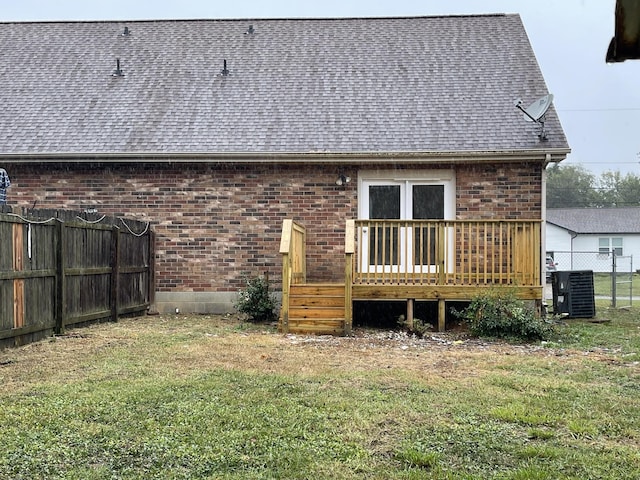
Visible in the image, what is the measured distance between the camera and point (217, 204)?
11.4 meters

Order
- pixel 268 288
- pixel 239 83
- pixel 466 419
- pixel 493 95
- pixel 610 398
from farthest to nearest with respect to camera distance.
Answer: pixel 239 83 < pixel 493 95 < pixel 268 288 < pixel 610 398 < pixel 466 419

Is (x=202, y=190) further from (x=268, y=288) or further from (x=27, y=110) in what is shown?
(x=27, y=110)

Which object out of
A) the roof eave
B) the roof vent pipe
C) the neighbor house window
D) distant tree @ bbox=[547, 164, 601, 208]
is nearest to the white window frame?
the roof eave

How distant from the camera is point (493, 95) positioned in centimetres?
1232

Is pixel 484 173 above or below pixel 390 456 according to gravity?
above

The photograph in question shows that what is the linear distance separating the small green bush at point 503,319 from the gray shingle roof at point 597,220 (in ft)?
110

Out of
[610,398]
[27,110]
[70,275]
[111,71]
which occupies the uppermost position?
[111,71]

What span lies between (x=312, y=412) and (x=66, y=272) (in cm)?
483

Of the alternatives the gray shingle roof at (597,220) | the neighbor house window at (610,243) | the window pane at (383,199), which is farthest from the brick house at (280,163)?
the gray shingle roof at (597,220)

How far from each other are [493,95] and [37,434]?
33.8 feet

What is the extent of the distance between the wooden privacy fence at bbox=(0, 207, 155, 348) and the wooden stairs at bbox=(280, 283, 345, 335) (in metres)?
2.62

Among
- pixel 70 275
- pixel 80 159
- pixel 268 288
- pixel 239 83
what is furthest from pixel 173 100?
pixel 70 275

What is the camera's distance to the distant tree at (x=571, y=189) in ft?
222

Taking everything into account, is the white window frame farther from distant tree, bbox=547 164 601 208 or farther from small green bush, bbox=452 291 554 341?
distant tree, bbox=547 164 601 208
